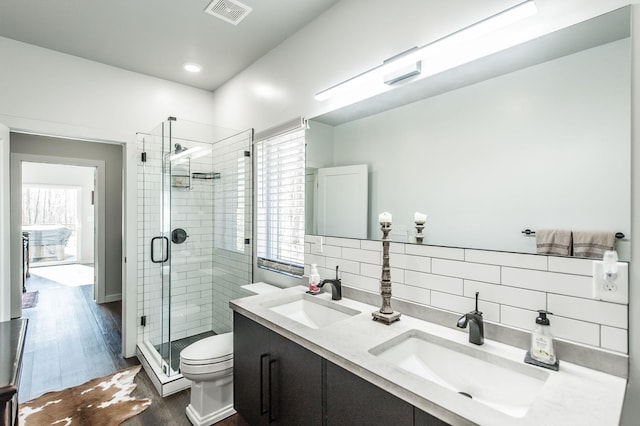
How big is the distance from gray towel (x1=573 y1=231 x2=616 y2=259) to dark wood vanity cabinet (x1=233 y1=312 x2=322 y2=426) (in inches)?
39.4

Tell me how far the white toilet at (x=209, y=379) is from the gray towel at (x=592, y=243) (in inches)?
76.2

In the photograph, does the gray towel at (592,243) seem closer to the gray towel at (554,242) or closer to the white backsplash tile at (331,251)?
the gray towel at (554,242)

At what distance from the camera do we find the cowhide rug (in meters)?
2.08

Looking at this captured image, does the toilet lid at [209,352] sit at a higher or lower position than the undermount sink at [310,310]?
lower

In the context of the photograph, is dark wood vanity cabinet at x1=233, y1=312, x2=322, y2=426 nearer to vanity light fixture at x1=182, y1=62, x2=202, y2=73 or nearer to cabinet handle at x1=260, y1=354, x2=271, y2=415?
cabinet handle at x1=260, y1=354, x2=271, y2=415

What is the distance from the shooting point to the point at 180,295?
2943 millimetres

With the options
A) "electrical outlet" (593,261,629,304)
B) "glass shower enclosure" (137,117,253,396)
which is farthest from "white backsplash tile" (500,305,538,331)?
"glass shower enclosure" (137,117,253,396)

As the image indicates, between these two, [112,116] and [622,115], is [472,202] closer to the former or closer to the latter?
[622,115]

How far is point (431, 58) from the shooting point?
4.92 ft

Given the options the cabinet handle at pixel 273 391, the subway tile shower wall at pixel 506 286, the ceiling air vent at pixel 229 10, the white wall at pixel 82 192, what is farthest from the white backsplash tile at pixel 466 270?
the white wall at pixel 82 192

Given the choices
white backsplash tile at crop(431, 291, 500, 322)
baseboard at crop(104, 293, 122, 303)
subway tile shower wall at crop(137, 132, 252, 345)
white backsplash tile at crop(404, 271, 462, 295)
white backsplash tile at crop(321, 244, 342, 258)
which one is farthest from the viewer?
baseboard at crop(104, 293, 122, 303)

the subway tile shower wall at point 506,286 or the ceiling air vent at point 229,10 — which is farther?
the ceiling air vent at point 229,10

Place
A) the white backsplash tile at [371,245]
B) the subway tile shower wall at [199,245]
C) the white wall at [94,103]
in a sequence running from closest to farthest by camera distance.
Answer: the white backsplash tile at [371,245], the white wall at [94,103], the subway tile shower wall at [199,245]

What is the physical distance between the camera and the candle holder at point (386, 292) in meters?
1.47
